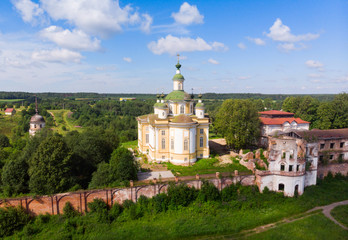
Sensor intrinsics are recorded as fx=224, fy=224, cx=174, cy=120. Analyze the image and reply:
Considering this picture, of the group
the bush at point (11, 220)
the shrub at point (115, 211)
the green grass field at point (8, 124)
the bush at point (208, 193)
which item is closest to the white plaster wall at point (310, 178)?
the bush at point (208, 193)

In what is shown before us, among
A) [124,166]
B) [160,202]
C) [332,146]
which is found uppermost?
[332,146]

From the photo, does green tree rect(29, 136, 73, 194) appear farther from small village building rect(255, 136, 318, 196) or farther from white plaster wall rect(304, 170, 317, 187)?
white plaster wall rect(304, 170, 317, 187)

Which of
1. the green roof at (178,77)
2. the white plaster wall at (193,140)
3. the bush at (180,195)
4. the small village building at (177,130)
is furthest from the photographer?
the green roof at (178,77)

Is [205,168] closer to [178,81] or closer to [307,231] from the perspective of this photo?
[307,231]

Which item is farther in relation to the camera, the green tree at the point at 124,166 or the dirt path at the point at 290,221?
the green tree at the point at 124,166

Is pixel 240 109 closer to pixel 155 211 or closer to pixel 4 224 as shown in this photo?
pixel 155 211

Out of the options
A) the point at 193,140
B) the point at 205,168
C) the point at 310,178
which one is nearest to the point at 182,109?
the point at 193,140

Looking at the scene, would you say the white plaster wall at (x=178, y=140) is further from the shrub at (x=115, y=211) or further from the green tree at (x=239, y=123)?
the shrub at (x=115, y=211)
